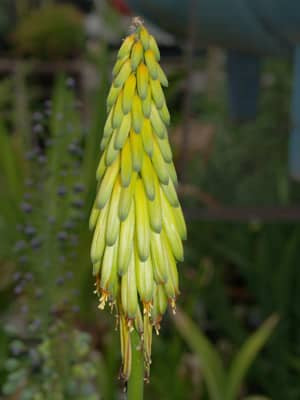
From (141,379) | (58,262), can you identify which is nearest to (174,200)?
(141,379)

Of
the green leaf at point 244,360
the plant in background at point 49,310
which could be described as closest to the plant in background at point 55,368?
the plant in background at point 49,310

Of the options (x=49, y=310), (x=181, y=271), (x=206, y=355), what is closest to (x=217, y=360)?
(x=206, y=355)

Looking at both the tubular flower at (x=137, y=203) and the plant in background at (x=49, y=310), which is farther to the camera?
the plant in background at (x=49, y=310)

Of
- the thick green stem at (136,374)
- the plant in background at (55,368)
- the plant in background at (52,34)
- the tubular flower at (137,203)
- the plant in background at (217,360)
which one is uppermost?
the plant in background at (52,34)

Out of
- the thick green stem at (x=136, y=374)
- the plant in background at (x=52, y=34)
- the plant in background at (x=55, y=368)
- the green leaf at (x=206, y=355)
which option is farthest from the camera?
the plant in background at (x=52, y=34)

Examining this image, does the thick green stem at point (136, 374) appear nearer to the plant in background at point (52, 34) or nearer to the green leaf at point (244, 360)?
the green leaf at point (244, 360)

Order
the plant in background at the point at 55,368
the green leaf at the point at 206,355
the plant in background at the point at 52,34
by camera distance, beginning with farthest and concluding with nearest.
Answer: the plant in background at the point at 52,34 < the green leaf at the point at 206,355 < the plant in background at the point at 55,368

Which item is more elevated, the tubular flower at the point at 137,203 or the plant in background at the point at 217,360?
the tubular flower at the point at 137,203

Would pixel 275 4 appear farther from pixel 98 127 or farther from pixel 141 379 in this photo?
pixel 141 379
